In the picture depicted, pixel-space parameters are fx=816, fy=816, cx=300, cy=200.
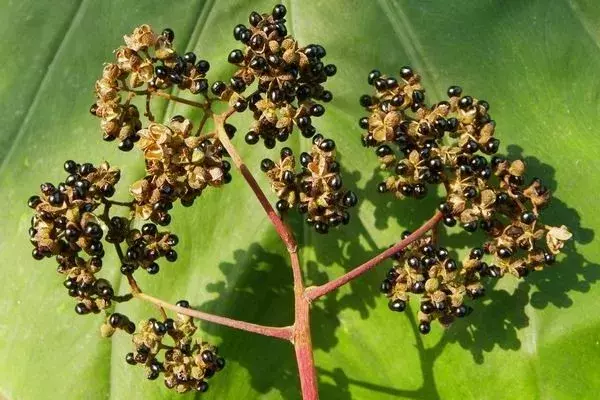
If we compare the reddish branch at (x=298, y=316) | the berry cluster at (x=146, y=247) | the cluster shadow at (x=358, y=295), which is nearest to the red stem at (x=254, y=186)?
the reddish branch at (x=298, y=316)

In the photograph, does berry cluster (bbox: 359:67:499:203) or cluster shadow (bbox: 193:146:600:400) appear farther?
cluster shadow (bbox: 193:146:600:400)

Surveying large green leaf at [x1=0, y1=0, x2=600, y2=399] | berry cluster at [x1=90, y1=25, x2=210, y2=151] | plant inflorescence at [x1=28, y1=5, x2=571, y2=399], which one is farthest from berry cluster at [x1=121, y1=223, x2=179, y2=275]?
large green leaf at [x1=0, y1=0, x2=600, y2=399]

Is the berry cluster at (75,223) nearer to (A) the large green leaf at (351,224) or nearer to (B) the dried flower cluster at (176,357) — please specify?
(B) the dried flower cluster at (176,357)

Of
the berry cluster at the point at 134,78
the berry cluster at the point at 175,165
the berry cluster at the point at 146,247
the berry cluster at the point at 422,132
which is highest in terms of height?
the berry cluster at the point at 134,78

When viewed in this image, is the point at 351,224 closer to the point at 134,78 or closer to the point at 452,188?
the point at 452,188

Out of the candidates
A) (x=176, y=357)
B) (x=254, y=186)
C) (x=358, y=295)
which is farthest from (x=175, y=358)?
(x=358, y=295)

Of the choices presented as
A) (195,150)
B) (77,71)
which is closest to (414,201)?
(195,150)

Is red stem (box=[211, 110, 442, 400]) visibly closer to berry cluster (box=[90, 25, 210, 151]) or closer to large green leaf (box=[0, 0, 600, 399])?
berry cluster (box=[90, 25, 210, 151])
